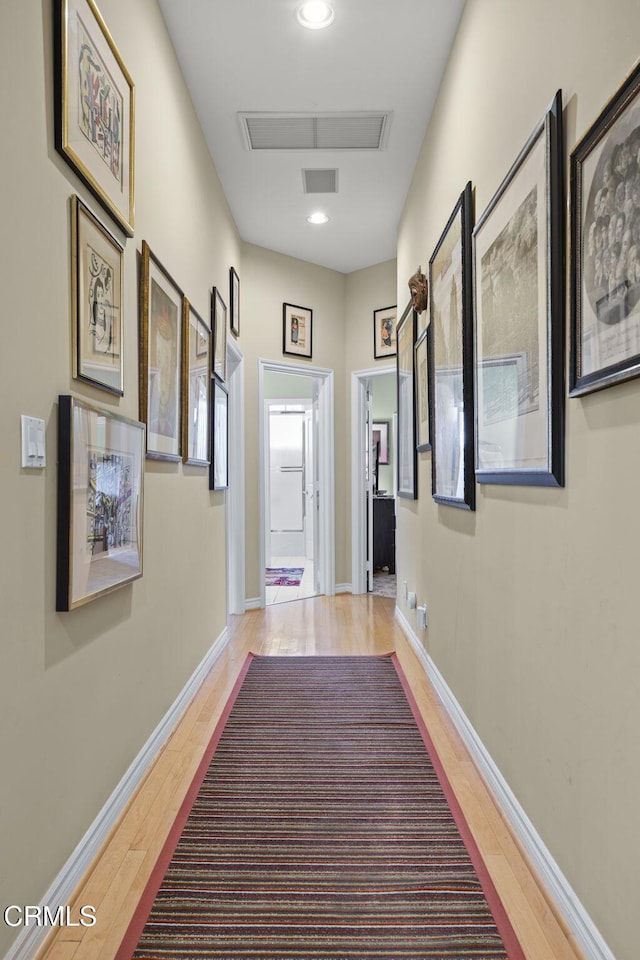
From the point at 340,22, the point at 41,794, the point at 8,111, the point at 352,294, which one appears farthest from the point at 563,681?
the point at 352,294

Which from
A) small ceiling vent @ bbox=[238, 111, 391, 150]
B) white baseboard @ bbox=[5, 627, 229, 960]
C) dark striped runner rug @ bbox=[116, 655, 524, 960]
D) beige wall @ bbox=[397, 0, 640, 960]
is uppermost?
small ceiling vent @ bbox=[238, 111, 391, 150]

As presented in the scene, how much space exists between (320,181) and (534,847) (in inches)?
140

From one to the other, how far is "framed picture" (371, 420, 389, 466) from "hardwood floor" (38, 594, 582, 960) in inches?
165

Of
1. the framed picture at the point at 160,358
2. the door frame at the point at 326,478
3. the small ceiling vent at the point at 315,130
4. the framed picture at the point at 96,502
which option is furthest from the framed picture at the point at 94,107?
the door frame at the point at 326,478

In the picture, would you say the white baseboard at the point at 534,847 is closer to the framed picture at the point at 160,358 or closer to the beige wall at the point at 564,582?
the beige wall at the point at 564,582

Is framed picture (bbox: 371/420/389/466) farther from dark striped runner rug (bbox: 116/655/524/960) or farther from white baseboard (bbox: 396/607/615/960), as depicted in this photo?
dark striped runner rug (bbox: 116/655/524/960)

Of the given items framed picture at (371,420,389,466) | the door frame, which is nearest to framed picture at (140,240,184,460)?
the door frame

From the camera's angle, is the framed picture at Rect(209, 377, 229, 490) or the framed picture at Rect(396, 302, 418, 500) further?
the framed picture at Rect(396, 302, 418, 500)

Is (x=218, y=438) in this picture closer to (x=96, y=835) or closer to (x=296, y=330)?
(x=296, y=330)

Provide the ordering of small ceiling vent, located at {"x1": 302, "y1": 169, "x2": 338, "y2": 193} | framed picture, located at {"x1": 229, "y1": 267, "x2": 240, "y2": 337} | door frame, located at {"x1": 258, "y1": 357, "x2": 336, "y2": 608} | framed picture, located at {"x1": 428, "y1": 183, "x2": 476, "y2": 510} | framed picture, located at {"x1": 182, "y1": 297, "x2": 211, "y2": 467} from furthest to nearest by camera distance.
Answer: door frame, located at {"x1": 258, "y1": 357, "x2": 336, "y2": 608}, framed picture, located at {"x1": 229, "y1": 267, "x2": 240, "y2": 337}, small ceiling vent, located at {"x1": 302, "y1": 169, "x2": 338, "y2": 193}, framed picture, located at {"x1": 182, "y1": 297, "x2": 211, "y2": 467}, framed picture, located at {"x1": 428, "y1": 183, "x2": 476, "y2": 510}

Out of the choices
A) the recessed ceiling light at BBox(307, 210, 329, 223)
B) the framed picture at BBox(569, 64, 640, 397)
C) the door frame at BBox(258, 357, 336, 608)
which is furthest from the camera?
the door frame at BBox(258, 357, 336, 608)

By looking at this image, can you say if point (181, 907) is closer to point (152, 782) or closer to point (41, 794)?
point (41, 794)

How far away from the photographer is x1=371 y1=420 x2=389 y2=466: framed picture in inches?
302

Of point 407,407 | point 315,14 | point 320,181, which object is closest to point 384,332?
point 407,407
